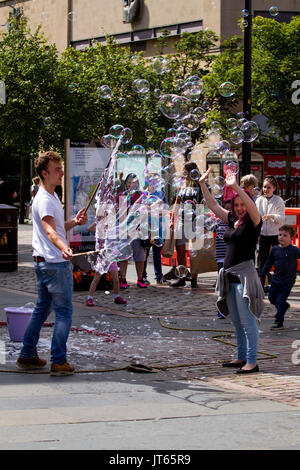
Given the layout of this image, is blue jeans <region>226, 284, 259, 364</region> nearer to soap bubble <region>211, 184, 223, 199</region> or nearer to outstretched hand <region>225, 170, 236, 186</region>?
outstretched hand <region>225, 170, 236, 186</region>

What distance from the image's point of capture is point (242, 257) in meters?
7.36

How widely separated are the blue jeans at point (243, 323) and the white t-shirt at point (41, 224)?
1.53 m

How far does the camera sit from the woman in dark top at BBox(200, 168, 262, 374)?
7.28 metres

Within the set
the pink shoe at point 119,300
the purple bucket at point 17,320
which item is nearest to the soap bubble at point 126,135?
the pink shoe at point 119,300

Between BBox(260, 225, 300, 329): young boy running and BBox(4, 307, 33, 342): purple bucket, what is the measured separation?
9.58 feet

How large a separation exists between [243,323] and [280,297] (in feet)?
8.00

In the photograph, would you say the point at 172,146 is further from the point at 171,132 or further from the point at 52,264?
the point at 52,264

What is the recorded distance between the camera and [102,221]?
10750mm

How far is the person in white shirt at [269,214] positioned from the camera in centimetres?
1252

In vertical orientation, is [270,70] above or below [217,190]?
above

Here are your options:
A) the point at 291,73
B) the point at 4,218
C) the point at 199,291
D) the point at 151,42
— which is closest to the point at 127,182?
the point at 199,291

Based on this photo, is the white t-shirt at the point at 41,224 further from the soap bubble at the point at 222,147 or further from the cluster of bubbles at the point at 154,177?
the soap bubble at the point at 222,147

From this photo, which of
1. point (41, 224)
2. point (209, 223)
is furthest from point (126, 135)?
point (41, 224)

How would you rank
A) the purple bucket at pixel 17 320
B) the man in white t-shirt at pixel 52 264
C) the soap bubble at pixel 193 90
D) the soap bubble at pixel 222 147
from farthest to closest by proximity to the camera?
1. the soap bubble at pixel 193 90
2. the soap bubble at pixel 222 147
3. the purple bucket at pixel 17 320
4. the man in white t-shirt at pixel 52 264
